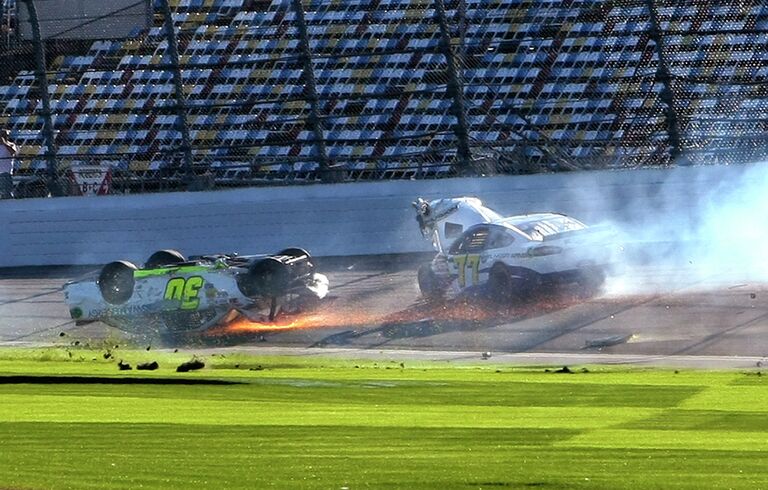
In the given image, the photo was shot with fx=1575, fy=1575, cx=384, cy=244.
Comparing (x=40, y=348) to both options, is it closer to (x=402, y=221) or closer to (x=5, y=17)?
(x=402, y=221)

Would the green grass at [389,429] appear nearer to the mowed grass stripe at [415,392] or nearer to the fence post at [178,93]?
the mowed grass stripe at [415,392]

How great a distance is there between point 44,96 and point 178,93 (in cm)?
202

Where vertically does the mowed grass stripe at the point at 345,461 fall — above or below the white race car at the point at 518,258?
below

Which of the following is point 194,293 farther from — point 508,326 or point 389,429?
point 389,429

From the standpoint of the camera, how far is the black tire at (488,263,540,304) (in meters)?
16.9

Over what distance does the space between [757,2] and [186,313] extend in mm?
9163

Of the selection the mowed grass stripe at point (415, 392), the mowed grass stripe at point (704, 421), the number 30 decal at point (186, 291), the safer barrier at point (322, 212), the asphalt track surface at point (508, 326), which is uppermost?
the safer barrier at point (322, 212)

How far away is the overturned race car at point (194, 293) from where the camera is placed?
17016mm

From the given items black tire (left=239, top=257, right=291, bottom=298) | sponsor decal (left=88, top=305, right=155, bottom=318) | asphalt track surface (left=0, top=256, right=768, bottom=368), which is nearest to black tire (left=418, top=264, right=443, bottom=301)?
asphalt track surface (left=0, top=256, right=768, bottom=368)

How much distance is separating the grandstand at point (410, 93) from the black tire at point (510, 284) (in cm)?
408

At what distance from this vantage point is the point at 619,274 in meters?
17.8

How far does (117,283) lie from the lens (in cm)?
1745

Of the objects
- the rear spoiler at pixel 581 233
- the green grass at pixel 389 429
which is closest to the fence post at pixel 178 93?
the rear spoiler at pixel 581 233

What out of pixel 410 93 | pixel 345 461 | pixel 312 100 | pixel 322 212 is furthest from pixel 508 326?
pixel 345 461
